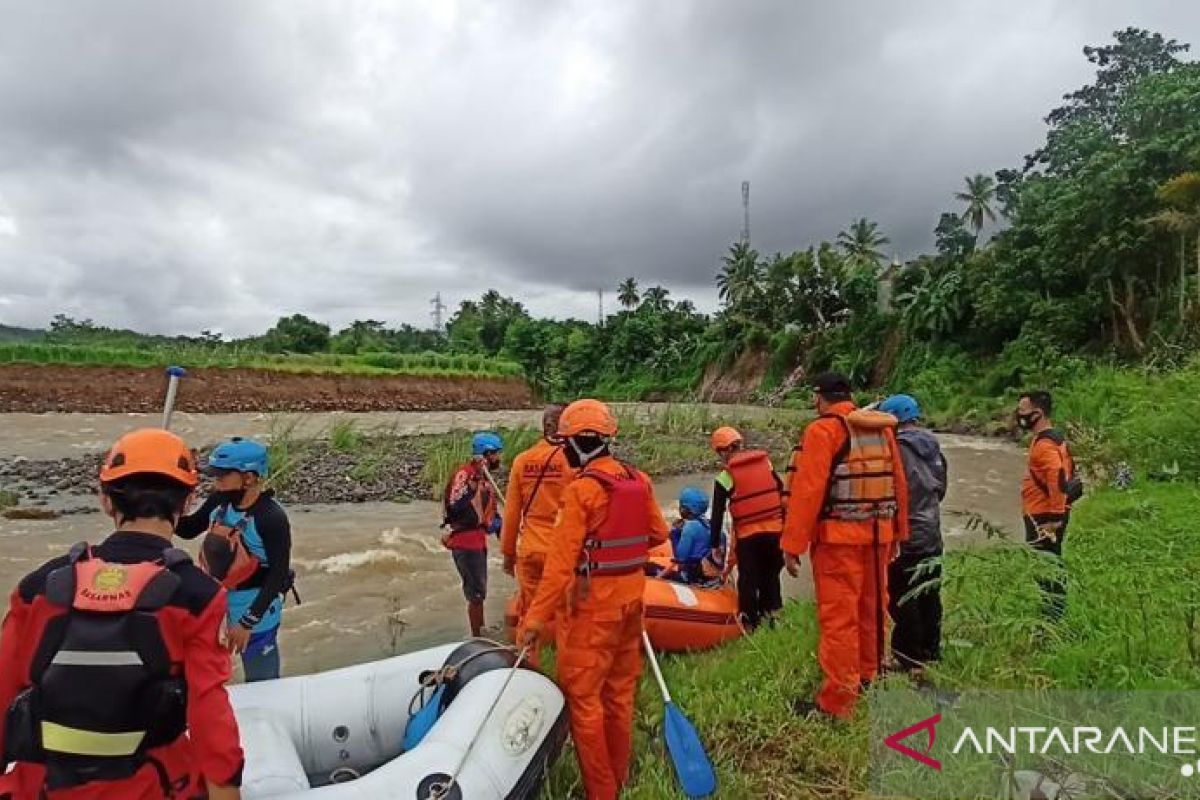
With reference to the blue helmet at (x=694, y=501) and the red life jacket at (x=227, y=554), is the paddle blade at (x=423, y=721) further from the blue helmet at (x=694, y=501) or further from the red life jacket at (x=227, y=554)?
the blue helmet at (x=694, y=501)

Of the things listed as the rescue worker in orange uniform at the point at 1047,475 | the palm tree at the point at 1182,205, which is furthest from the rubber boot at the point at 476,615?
the palm tree at the point at 1182,205

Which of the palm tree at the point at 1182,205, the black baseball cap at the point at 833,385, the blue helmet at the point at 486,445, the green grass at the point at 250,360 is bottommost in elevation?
the blue helmet at the point at 486,445

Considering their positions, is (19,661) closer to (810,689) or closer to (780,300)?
(810,689)

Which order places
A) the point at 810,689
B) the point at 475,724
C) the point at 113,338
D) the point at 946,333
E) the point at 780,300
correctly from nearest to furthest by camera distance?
the point at 475,724 → the point at 810,689 → the point at 946,333 → the point at 113,338 → the point at 780,300

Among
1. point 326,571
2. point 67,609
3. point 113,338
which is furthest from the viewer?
point 113,338

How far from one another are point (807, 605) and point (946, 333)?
27.7 meters

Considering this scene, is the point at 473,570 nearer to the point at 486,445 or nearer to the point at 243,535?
the point at 486,445

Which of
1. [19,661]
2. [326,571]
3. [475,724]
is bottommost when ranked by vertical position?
[326,571]

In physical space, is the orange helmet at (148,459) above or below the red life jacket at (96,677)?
above

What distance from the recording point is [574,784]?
306 cm

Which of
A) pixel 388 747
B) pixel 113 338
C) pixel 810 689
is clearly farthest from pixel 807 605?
pixel 113 338

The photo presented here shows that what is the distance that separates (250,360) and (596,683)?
93.1 feet

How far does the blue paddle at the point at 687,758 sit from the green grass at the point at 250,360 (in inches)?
1022

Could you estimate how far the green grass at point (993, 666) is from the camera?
2963 mm
